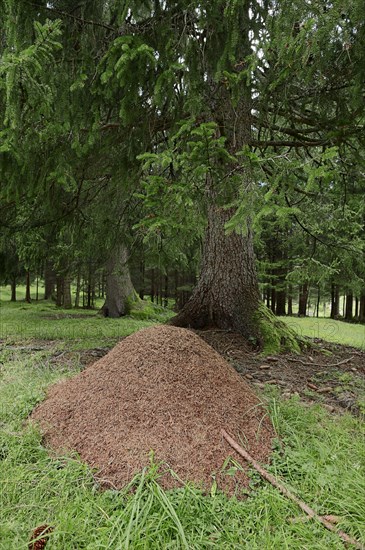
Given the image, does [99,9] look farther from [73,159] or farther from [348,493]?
[348,493]

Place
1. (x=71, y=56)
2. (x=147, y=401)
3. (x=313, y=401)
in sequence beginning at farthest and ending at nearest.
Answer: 1. (x=71, y=56)
2. (x=313, y=401)
3. (x=147, y=401)

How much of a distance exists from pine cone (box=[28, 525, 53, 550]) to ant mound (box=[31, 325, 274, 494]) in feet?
1.29

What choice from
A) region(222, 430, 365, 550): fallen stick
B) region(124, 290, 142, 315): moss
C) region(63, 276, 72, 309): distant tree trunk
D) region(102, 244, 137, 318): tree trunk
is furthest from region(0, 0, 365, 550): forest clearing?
region(63, 276, 72, 309): distant tree trunk

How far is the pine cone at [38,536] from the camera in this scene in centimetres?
158

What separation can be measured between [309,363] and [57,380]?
2.99 metres

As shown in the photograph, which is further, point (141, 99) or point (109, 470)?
point (141, 99)

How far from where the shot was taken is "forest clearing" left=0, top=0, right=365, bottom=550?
5.98 feet

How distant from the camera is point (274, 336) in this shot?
496 centimetres

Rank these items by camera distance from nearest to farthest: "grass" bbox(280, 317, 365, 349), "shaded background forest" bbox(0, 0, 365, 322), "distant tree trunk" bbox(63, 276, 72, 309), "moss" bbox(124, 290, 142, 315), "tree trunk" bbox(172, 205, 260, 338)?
1. "shaded background forest" bbox(0, 0, 365, 322)
2. "tree trunk" bbox(172, 205, 260, 338)
3. "grass" bbox(280, 317, 365, 349)
4. "moss" bbox(124, 290, 142, 315)
5. "distant tree trunk" bbox(63, 276, 72, 309)

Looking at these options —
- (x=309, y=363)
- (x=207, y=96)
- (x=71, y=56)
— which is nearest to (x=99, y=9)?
→ (x=71, y=56)

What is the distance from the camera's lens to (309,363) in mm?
4527

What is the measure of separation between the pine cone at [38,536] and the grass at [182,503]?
3cm

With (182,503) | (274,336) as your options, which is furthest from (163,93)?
(182,503)

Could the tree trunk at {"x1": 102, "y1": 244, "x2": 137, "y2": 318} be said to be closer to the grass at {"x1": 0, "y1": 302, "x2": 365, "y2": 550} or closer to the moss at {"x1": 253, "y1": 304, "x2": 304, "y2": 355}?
the moss at {"x1": 253, "y1": 304, "x2": 304, "y2": 355}
